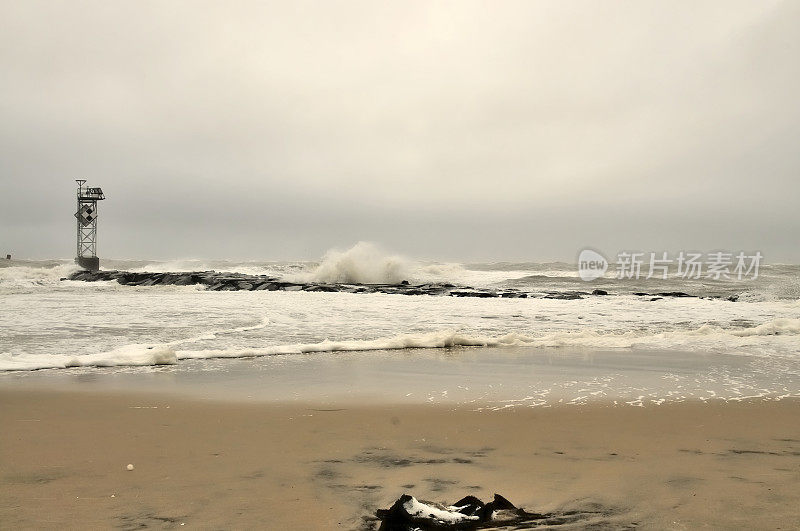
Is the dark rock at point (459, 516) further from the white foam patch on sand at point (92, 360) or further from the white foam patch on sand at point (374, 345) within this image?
the white foam patch on sand at point (374, 345)

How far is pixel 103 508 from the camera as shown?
2.88m

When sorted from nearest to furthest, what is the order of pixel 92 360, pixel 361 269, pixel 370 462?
pixel 370 462 < pixel 92 360 < pixel 361 269

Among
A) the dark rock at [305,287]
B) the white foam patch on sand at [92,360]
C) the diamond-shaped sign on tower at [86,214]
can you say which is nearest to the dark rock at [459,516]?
the white foam patch on sand at [92,360]

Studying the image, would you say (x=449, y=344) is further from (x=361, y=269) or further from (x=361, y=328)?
(x=361, y=269)

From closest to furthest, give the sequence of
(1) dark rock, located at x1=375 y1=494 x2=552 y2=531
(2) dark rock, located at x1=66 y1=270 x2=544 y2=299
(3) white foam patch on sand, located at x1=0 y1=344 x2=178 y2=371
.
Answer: (1) dark rock, located at x1=375 y1=494 x2=552 y2=531, (3) white foam patch on sand, located at x1=0 y1=344 x2=178 y2=371, (2) dark rock, located at x1=66 y1=270 x2=544 y2=299

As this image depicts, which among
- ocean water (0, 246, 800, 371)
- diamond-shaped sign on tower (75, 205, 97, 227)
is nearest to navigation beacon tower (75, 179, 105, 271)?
diamond-shaped sign on tower (75, 205, 97, 227)

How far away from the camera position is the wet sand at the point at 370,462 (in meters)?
2.83

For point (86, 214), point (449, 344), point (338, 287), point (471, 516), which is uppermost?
point (86, 214)

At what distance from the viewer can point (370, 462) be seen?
3635 millimetres

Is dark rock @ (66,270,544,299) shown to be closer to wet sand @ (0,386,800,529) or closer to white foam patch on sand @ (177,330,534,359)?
white foam patch on sand @ (177,330,534,359)

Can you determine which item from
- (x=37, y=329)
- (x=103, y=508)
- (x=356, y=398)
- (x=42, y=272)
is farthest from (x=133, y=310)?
(x=42, y=272)

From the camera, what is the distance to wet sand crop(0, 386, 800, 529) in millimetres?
2828

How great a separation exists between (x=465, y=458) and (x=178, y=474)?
5.37ft

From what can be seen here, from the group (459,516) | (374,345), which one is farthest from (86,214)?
(459,516)
